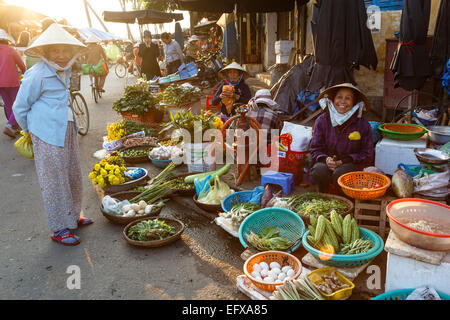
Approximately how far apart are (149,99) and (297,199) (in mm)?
5399

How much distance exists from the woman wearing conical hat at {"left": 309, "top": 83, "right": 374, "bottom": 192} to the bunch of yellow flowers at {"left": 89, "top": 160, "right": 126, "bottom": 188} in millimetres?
2677

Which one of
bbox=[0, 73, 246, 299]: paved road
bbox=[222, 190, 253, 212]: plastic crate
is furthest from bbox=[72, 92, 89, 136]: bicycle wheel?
bbox=[222, 190, 253, 212]: plastic crate

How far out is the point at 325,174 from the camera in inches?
156

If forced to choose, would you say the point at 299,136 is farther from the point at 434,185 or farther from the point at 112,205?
the point at 112,205

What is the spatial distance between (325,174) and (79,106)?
6015mm

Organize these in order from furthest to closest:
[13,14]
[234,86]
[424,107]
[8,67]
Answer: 1. [13,14]
2. [8,67]
3. [234,86]
4. [424,107]

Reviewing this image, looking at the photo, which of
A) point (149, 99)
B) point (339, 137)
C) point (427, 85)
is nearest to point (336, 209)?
point (339, 137)

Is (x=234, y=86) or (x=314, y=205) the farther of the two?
(x=234, y=86)

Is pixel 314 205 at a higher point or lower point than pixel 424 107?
lower

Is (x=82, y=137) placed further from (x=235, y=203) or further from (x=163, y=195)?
(x=235, y=203)

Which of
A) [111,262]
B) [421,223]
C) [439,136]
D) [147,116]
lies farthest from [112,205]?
[147,116]

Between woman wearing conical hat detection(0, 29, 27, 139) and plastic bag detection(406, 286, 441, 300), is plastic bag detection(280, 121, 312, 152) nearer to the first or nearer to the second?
plastic bag detection(406, 286, 441, 300)

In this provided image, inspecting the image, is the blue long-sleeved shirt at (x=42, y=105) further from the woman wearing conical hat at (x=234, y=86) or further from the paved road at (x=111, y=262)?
the woman wearing conical hat at (x=234, y=86)

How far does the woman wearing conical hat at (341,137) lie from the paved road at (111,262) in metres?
1.36
